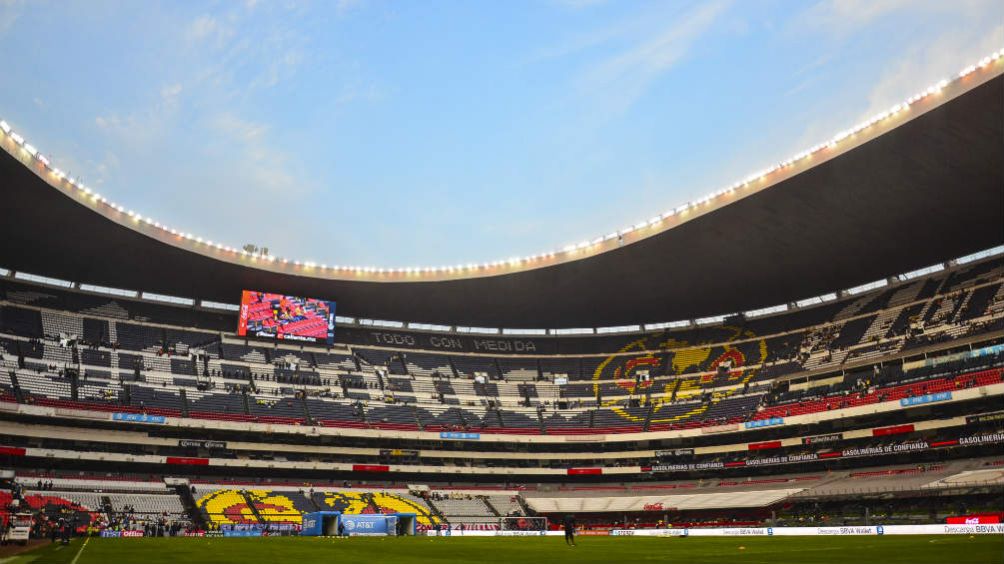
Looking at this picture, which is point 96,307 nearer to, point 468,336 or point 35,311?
point 35,311

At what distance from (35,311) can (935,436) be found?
2714 inches

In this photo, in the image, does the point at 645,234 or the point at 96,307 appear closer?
the point at 645,234

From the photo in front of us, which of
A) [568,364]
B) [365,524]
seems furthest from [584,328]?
[365,524]

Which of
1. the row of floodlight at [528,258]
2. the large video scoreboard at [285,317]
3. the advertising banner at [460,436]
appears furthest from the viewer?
the large video scoreboard at [285,317]

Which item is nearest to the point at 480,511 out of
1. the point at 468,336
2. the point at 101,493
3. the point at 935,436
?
the point at 468,336

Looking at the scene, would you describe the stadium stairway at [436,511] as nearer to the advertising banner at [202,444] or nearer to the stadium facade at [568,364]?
the stadium facade at [568,364]

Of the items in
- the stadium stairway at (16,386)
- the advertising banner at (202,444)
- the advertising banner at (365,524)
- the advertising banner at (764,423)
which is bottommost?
the advertising banner at (365,524)


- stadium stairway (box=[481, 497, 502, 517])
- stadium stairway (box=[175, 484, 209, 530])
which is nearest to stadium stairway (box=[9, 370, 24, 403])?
stadium stairway (box=[175, 484, 209, 530])

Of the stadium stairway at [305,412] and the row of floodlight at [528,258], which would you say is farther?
the stadium stairway at [305,412]

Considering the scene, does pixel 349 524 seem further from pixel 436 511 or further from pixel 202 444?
pixel 202 444

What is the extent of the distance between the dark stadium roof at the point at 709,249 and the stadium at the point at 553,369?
264 millimetres

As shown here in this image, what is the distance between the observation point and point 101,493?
4981 centimetres

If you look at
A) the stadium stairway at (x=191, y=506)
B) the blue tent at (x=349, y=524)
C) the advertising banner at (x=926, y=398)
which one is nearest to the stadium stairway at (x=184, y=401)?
the stadium stairway at (x=191, y=506)

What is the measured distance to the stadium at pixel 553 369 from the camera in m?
43.6
